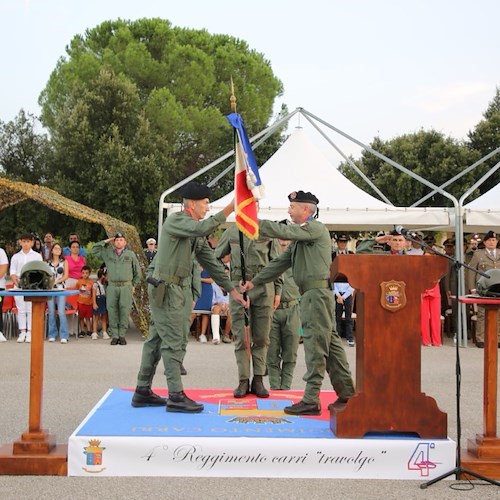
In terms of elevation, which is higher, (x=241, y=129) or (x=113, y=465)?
(x=241, y=129)

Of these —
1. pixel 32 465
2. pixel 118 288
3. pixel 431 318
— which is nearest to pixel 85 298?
pixel 118 288

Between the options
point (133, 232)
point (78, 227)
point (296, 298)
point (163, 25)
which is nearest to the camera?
point (296, 298)

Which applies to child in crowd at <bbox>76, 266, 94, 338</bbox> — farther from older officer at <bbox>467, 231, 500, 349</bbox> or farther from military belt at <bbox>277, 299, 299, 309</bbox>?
older officer at <bbox>467, 231, 500, 349</bbox>

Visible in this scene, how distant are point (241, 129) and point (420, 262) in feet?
6.76

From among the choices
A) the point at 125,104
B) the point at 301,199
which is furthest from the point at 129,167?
the point at 301,199

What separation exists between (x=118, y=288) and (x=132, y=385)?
15.7 ft

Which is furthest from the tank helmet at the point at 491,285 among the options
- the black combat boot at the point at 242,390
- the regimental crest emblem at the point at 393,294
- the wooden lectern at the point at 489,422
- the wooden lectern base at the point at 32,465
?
the wooden lectern base at the point at 32,465

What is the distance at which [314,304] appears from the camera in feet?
20.4

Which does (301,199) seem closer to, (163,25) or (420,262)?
(420,262)

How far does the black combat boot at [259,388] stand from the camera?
709cm

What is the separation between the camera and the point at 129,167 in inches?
1249

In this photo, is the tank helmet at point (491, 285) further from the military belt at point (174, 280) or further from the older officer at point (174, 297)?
the military belt at point (174, 280)

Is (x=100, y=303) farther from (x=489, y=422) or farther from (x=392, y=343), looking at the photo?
(x=489, y=422)

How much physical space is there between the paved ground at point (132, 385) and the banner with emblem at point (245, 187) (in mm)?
2128
